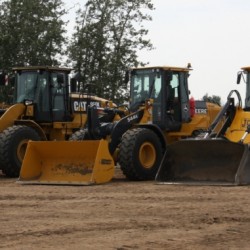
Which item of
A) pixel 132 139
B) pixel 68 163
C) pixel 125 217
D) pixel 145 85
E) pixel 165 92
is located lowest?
pixel 125 217

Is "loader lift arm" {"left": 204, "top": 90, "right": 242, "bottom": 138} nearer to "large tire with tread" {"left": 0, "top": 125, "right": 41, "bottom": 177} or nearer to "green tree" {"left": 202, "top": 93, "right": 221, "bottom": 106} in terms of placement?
"large tire with tread" {"left": 0, "top": 125, "right": 41, "bottom": 177}

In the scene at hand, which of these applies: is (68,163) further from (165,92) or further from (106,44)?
(106,44)

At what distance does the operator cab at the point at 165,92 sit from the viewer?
54.7ft

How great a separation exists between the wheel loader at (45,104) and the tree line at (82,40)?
14.4 meters

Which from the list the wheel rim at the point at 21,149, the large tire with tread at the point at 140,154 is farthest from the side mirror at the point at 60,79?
the large tire with tread at the point at 140,154

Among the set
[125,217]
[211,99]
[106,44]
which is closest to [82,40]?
[106,44]

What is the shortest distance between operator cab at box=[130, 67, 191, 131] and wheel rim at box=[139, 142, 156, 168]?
1450mm

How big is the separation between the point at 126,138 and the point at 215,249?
301 inches

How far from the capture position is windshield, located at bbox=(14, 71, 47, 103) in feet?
59.9

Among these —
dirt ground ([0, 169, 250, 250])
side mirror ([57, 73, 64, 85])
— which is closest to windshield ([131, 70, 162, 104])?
side mirror ([57, 73, 64, 85])

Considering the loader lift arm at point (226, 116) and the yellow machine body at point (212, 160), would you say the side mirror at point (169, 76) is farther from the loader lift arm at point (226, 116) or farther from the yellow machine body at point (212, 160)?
the yellow machine body at point (212, 160)

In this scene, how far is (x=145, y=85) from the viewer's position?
17.0 m

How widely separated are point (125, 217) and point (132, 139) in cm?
532

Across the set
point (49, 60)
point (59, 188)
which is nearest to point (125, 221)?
point (59, 188)
